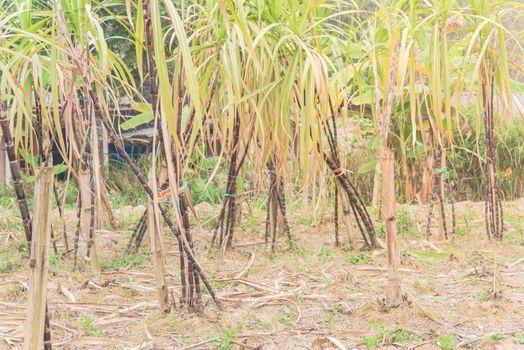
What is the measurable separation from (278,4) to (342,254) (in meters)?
1.22

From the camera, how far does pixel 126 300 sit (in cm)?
235

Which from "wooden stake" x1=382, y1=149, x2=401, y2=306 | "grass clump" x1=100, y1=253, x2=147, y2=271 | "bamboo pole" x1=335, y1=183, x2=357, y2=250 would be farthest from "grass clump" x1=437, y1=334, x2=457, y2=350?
"grass clump" x1=100, y1=253, x2=147, y2=271

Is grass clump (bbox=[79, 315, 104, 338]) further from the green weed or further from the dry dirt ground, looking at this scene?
the green weed

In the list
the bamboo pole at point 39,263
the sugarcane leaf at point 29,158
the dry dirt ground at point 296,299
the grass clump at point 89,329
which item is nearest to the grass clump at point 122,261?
the dry dirt ground at point 296,299

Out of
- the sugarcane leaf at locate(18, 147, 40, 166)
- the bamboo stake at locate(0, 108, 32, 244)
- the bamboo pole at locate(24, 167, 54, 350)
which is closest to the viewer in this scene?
the bamboo pole at locate(24, 167, 54, 350)

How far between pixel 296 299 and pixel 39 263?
1196 mm

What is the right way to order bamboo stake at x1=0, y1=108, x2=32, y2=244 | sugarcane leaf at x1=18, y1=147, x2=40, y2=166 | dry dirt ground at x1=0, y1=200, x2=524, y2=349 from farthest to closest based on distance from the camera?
sugarcane leaf at x1=18, y1=147, x2=40, y2=166 < dry dirt ground at x1=0, y1=200, x2=524, y2=349 < bamboo stake at x1=0, y1=108, x2=32, y2=244

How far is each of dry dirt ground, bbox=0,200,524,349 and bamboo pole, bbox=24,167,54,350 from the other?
68 centimetres

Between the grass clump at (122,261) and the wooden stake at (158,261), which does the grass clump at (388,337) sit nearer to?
the wooden stake at (158,261)

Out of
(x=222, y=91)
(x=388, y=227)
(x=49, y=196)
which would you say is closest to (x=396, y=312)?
(x=388, y=227)

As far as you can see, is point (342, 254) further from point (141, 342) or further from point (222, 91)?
point (141, 342)

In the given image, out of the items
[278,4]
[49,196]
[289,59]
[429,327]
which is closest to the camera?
Result: [49,196]

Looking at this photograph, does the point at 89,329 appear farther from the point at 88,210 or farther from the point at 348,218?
the point at 348,218

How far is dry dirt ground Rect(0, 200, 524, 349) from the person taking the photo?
6.09 ft
